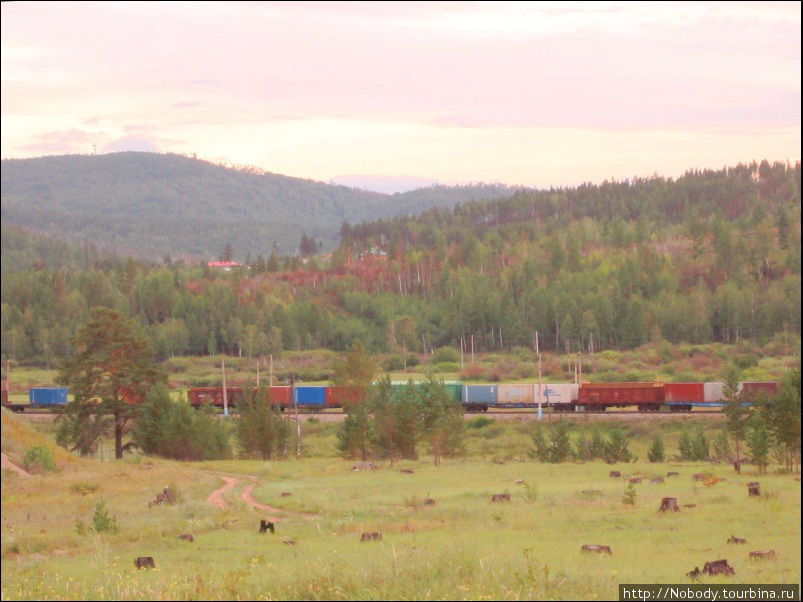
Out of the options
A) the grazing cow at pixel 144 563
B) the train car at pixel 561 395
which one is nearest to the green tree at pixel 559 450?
the train car at pixel 561 395

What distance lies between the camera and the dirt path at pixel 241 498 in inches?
1101

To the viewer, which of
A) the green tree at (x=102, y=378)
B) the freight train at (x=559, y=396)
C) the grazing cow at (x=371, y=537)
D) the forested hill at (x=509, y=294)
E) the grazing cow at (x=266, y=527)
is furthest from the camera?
the forested hill at (x=509, y=294)

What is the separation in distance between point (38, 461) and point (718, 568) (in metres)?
30.1

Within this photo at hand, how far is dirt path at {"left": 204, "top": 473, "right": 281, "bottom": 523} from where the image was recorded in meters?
28.0

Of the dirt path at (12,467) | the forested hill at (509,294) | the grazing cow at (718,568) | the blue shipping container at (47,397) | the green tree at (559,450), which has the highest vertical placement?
the forested hill at (509,294)

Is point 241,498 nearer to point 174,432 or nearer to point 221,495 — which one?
point 221,495

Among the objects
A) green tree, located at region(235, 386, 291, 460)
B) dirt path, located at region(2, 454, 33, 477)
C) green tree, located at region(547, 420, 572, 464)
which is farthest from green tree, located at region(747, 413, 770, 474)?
dirt path, located at region(2, 454, 33, 477)

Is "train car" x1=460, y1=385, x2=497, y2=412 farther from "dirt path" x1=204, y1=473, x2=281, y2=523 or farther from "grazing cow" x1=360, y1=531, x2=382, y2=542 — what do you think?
"grazing cow" x1=360, y1=531, x2=382, y2=542

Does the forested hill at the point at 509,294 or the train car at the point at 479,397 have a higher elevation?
the forested hill at the point at 509,294

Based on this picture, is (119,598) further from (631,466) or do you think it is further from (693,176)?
(693,176)

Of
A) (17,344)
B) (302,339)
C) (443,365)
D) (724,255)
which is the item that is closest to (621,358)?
(443,365)

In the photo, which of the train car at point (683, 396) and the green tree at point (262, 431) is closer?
the green tree at point (262, 431)

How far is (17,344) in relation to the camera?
211 feet

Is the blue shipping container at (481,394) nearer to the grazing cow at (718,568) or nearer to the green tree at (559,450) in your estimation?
the green tree at (559,450)
